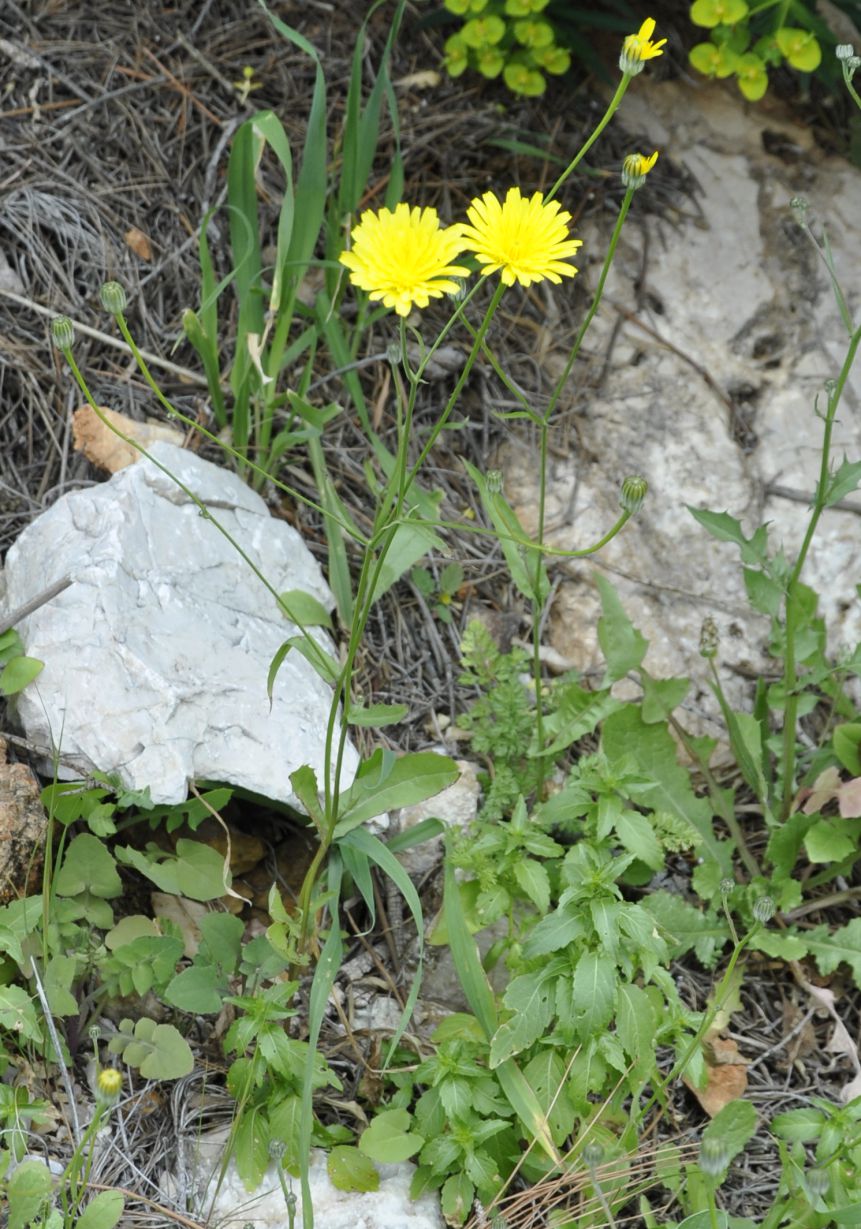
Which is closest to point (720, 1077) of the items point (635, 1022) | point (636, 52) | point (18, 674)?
point (635, 1022)

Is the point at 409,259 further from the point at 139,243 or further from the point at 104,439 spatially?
the point at 139,243

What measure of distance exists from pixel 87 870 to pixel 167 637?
0.46 meters

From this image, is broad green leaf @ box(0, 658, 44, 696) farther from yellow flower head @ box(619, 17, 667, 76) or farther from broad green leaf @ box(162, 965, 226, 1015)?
yellow flower head @ box(619, 17, 667, 76)

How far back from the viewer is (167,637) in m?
2.30

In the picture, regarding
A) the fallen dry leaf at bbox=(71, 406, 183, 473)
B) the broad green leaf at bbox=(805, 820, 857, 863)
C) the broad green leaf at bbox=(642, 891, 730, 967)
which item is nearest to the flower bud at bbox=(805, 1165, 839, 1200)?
the broad green leaf at bbox=(642, 891, 730, 967)

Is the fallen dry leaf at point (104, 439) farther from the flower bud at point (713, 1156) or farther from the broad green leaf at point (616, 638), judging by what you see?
the flower bud at point (713, 1156)

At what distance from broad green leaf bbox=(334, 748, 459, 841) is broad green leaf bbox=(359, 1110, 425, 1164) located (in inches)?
17.9

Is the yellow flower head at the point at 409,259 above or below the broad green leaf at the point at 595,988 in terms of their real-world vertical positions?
above

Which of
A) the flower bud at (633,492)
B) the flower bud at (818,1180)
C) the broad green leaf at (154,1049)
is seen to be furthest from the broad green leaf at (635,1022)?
the flower bud at (633,492)

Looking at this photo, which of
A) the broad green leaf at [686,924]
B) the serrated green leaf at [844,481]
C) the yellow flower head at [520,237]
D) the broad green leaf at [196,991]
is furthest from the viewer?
the broad green leaf at [686,924]

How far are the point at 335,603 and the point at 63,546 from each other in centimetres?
56

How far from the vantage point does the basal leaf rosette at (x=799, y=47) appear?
280 centimetres

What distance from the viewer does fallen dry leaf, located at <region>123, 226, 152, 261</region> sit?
2875mm

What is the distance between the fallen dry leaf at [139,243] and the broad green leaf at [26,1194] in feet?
6.51
